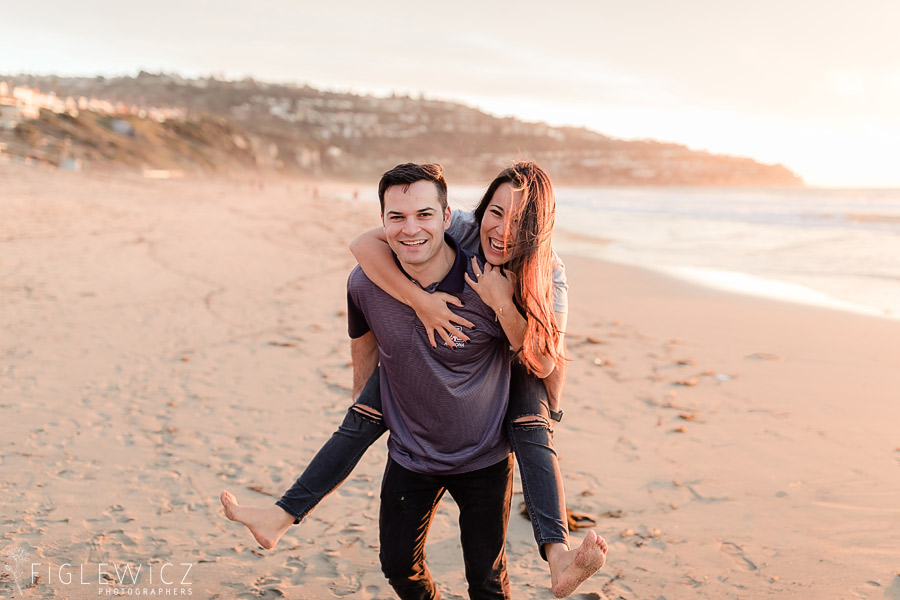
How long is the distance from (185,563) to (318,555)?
0.65 metres

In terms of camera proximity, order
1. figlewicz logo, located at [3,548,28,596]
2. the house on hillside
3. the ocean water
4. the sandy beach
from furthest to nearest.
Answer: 1. the house on hillside
2. the ocean water
3. the sandy beach
4. figlewicz logo, located at [3,548,28,596]

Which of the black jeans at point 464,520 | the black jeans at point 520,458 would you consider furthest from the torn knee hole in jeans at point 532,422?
the black jeans at point 464,520

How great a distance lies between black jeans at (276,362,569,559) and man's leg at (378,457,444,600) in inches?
7.7

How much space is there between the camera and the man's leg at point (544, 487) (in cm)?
209

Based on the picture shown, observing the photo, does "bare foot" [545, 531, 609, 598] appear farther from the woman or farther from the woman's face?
the woman's face

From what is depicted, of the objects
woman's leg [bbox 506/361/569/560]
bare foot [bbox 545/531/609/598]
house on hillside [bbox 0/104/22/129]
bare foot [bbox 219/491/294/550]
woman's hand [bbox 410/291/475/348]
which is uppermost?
house on hillside [bbox 0/104/22/129]

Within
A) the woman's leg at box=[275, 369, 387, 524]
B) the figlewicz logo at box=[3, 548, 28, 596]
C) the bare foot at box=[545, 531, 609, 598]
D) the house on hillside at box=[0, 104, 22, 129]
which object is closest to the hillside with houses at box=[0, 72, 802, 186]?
the house on hillside at box=[0, 104, 22, 129]

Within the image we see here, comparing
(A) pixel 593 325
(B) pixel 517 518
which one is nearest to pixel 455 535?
(B) pixel 517 518

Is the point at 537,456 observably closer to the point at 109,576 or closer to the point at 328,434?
the point at 109,576

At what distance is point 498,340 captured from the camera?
2408 millimetres

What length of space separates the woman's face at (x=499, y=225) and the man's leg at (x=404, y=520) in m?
0.88

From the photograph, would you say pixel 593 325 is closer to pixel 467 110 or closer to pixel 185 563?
pixel 185 563

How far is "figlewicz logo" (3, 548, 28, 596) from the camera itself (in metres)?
2.91

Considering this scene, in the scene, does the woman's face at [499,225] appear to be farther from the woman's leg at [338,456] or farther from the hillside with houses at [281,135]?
the hillside with houses at [281,135]
